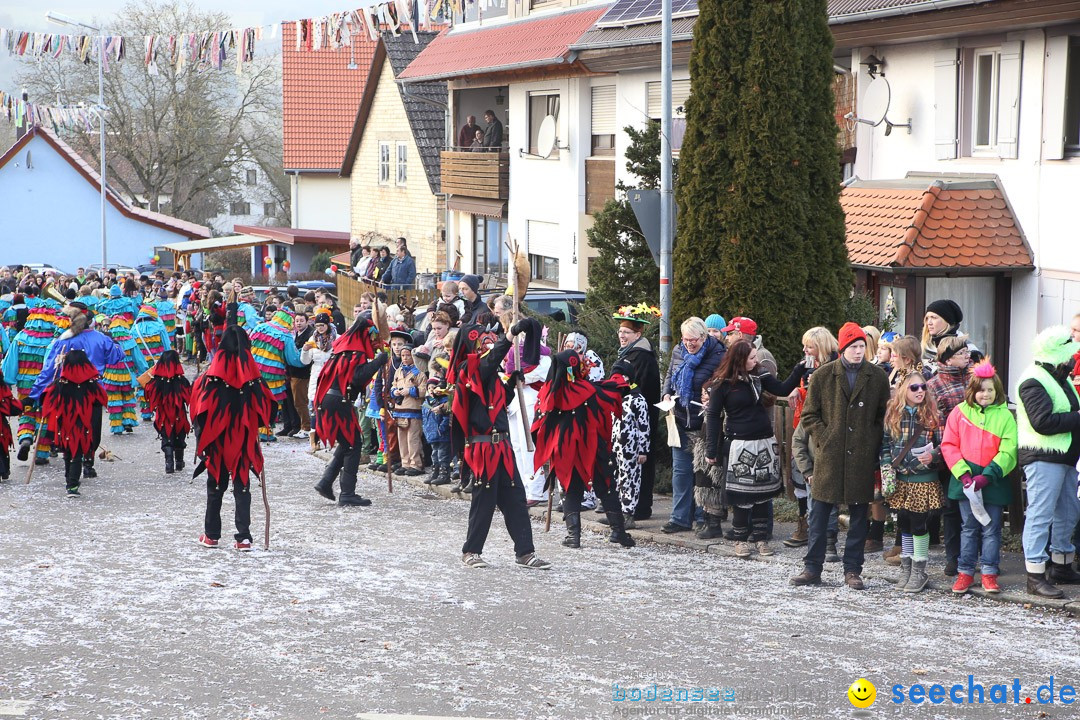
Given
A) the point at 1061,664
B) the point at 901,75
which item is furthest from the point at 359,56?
the point at 1061,664

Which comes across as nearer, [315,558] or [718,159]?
[315,558]

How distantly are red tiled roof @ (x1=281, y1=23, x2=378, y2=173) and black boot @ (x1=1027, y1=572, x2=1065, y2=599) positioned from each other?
4218 cm

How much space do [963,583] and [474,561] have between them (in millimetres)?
3569

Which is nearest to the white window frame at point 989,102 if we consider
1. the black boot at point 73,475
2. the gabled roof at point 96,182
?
the black boot at point 73,475

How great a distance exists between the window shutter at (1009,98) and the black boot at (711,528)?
712 centimetres

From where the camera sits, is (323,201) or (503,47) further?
A: (323,201)

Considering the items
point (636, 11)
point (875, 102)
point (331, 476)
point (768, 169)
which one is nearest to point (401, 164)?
point (636, 11)

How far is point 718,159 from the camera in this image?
1347cm

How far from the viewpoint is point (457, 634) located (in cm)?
851

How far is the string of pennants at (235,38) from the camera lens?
2544 centimetres

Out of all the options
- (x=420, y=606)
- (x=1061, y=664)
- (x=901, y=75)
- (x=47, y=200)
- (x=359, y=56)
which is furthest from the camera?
(x=47, y=200)

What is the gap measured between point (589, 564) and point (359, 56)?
143 ft

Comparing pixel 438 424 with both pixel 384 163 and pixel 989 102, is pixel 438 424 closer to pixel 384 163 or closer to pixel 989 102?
pixel 989 102

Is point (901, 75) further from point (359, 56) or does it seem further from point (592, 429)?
point (359, 56)
